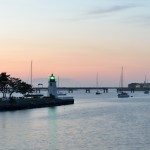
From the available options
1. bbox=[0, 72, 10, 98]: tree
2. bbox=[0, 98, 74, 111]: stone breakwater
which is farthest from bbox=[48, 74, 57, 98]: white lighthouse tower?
bbox=[0, 72, 10, 98]: tree

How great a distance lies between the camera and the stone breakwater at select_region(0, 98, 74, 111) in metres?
93.8

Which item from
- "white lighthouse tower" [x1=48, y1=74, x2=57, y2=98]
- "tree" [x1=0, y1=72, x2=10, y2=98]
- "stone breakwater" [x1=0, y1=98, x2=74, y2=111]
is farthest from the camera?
"white lighthouse tower" [x1=48, y1=74, x2=57, y2=98]

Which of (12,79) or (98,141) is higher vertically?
(12,79)

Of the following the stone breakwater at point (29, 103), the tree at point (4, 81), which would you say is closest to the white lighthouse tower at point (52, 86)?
the stone breakwater at point (29, 103)

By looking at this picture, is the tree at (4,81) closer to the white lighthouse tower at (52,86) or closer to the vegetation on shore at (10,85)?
the vegetation on shore at (10,85)

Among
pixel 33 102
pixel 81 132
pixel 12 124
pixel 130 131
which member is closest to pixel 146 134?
pixel 130 131

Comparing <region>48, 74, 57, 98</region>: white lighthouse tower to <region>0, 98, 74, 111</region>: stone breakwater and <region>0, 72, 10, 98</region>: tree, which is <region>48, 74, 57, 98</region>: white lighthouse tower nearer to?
<region>0, 98, 74, 111</region>: stone breakwater

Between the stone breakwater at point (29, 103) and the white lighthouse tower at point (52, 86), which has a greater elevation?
the white lighthouse tower at point (52, 86)

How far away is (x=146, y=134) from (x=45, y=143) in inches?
462

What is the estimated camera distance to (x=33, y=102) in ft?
356

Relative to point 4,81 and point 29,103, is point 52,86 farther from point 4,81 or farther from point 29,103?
point 29,103

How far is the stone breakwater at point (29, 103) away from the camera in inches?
3693

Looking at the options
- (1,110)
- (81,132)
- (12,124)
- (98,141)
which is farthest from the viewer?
(1,110)

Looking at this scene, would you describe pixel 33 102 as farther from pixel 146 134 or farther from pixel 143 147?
pixel 143 147
